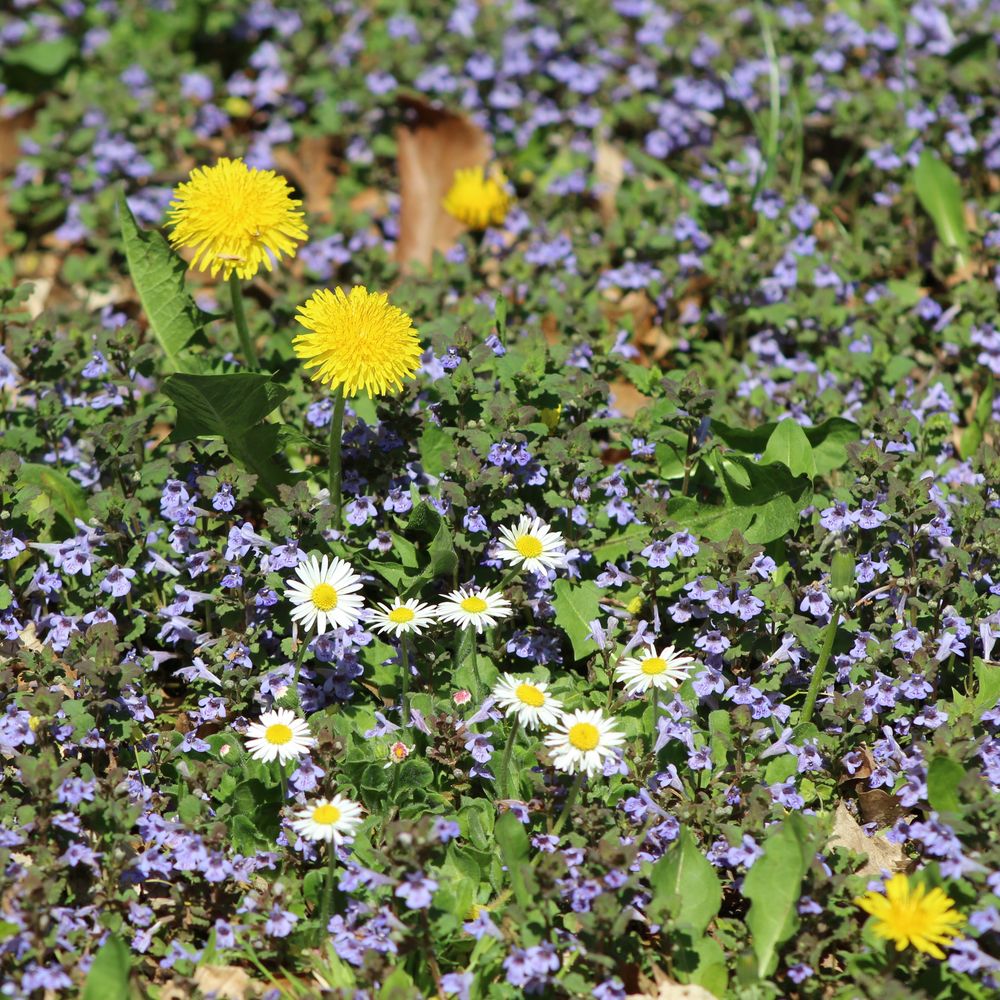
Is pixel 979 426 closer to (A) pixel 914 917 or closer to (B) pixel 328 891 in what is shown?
(A) pixel 914 917

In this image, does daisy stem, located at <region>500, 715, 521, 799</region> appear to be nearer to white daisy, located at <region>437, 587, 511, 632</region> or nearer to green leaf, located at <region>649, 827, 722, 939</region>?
→ white daisy, located at <region>437, 587, 511, 632</region>

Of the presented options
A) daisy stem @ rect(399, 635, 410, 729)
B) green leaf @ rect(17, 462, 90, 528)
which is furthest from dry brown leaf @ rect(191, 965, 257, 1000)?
green leaf @ rect(17, 462, 90, 528)

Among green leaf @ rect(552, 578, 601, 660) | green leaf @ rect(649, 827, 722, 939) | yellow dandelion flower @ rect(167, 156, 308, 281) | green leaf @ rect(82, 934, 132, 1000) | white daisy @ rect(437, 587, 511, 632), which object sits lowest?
green leaf @ rect(82, 934, 132, 1000)

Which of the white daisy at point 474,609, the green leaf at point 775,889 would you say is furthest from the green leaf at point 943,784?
the white daisy at point 474,609

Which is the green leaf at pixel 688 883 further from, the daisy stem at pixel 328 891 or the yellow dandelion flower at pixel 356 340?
the yellow dandelion flower at pixel 356 340

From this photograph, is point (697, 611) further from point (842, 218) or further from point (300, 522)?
point (842, 218)

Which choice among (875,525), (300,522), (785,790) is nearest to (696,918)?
(785,790)

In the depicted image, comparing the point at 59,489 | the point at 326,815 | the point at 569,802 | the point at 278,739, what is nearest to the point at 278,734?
the point at 278,739

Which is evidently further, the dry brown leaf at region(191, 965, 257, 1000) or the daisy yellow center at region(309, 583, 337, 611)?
the daisy yellow center at region(309, 583, 337, 611)
